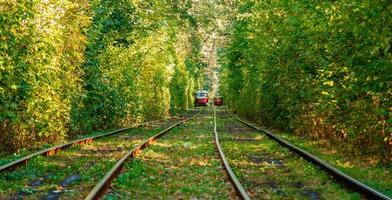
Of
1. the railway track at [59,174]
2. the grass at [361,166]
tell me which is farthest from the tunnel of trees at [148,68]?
the railway track at [59,174]

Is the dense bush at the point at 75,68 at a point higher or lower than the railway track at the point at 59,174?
higher

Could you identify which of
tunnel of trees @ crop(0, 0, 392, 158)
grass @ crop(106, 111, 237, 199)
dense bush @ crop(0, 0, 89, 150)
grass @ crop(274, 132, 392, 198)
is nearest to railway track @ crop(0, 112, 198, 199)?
grass @ crop(106, 111, 237, 199)

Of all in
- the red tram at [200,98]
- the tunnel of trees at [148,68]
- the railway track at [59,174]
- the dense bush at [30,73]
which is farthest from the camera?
the red tram at [200,98]

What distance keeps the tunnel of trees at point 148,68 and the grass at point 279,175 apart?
71.1 inches

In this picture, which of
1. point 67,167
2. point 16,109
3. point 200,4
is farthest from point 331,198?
point 200,4

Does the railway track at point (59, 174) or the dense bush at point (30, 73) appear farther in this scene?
the dense bush at point (30, 73)

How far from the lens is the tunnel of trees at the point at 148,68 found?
470 inches

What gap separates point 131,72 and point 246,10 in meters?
9.77

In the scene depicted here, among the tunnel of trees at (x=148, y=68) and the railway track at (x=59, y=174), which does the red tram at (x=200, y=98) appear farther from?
the railway track at (x=59, y=174)

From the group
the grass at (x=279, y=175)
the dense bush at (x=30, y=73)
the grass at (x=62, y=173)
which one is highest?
the dense bush at (x=30, y=73)

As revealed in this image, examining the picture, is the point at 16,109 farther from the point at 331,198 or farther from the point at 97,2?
the point at 97,2

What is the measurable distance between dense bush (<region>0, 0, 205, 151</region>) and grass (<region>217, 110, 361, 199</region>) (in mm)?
5517

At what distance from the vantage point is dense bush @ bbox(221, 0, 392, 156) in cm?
1055

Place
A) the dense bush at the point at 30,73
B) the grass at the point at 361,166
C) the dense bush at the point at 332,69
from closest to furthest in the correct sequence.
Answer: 1. the grass at the point at 361,166
2. the dense bush at the point at 332,69
3. the dense bush at the point at 30,73
